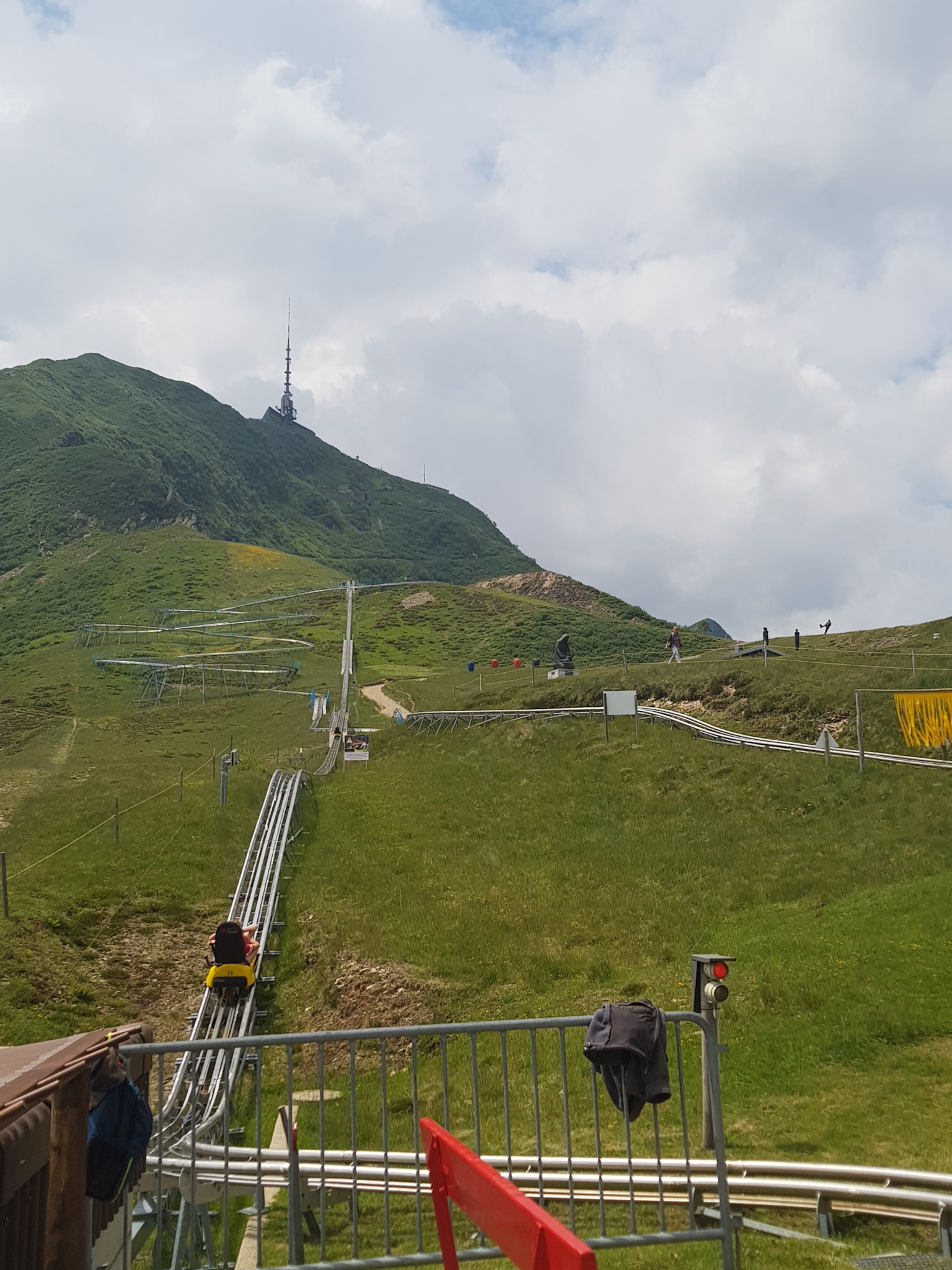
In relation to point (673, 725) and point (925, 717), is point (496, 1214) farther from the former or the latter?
point (673, 725)

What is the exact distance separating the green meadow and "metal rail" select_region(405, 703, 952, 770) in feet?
2.55

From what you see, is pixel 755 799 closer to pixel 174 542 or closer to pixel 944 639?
pixel 944 639

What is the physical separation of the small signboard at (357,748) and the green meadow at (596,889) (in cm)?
61

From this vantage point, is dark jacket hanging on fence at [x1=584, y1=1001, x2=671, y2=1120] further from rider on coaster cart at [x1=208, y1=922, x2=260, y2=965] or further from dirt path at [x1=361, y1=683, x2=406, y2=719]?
dirt path at [x1=361, y1=683, x2=406, y2=719]

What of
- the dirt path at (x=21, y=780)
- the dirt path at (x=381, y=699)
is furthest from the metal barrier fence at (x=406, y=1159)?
the dirt path at (x=381, y=699)

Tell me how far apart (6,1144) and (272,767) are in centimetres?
3413

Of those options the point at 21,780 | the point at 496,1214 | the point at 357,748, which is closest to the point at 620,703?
the point at 357,748

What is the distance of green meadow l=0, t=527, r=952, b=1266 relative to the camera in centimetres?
1270

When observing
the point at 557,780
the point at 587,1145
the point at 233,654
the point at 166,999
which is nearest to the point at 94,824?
the point at 166,999

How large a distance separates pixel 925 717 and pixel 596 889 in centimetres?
1113

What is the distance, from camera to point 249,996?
1733cm

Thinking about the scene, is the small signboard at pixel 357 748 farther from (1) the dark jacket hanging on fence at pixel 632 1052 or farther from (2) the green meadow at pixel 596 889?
(1) the dark jacket hanging on fence at pixel 632 1052

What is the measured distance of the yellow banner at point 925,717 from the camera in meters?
25.7

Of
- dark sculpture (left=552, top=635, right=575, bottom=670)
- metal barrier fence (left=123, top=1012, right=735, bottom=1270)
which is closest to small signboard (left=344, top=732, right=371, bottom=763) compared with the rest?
dark sculpture (left=552, top=635, right=575, bottom=670)
